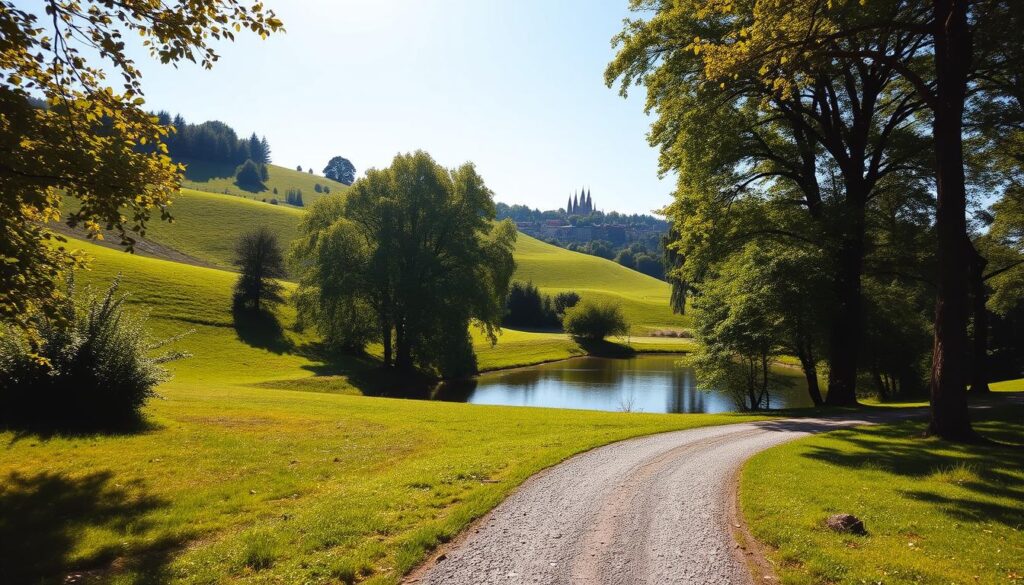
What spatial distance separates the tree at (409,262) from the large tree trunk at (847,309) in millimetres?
23987

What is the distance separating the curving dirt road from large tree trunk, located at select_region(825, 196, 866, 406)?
1272 cm

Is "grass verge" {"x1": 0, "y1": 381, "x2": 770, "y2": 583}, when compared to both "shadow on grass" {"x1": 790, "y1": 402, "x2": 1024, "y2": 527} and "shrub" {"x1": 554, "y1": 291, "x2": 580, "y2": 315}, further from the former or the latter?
"shrub" {"x1": 554, "y1": 291, "x2": 580, "y2": 315}

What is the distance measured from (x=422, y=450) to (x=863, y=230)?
18359 millimetres

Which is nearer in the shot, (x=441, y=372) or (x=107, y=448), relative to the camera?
(x=107, y=448)

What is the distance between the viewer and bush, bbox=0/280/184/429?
12242mm

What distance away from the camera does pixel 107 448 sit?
1102 cm

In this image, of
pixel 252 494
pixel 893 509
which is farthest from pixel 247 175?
pixel 893 509

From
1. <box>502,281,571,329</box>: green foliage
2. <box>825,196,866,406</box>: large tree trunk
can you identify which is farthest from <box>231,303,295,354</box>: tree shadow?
<box>502,281,571,329</box>: green foliage

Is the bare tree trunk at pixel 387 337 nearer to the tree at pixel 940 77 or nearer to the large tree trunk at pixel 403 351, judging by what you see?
the large tree trunk at pixel 403 351

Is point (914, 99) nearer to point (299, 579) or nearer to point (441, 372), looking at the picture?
point (299, 579)

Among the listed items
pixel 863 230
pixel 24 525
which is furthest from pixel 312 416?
pixel 863 230

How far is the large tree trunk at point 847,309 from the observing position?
19516 millimetres

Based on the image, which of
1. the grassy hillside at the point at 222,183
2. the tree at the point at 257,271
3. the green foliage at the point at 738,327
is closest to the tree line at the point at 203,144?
the grassy hillside at the point at 222,183

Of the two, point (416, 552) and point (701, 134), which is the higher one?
point (701, 134)
